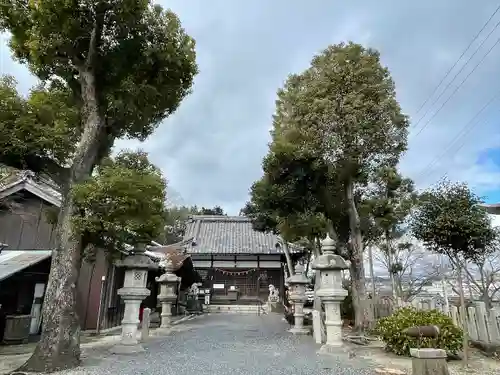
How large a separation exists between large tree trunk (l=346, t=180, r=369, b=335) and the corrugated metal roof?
34.2 ft

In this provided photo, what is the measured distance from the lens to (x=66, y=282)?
7.14 m

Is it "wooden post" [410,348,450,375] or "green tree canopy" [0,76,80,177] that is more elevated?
"green tree canopy" [0,76,80,177]

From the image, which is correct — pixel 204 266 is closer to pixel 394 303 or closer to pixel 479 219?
pixel 394 303

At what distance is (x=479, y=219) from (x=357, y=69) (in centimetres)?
651

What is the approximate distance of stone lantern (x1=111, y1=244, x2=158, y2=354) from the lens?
28.7 feet

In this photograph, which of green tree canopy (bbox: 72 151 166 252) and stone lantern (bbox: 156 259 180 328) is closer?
green tree canopy (bbox: 72 151 166 252)

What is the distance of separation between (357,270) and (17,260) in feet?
37.1

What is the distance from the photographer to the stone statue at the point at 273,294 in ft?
89.2

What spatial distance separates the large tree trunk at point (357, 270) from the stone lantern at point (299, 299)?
2003 mm

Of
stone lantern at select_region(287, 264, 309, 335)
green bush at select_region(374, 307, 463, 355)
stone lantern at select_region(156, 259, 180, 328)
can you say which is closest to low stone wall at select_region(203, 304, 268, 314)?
stone lantern at select_region(156, 259, 180, 328)

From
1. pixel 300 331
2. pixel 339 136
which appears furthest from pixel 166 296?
pixel 339 136

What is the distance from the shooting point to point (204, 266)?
29328 millimetres

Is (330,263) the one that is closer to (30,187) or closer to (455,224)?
(455,224)

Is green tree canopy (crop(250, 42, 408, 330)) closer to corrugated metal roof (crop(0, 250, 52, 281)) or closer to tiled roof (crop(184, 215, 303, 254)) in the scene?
corrugated metal roof (crop(0, 250, 52, 281))
